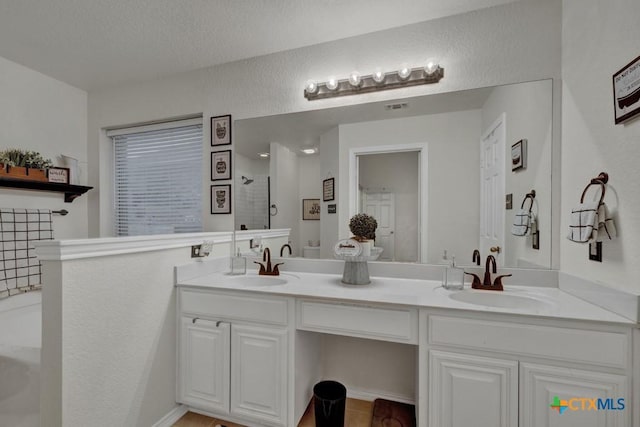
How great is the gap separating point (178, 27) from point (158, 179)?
1358 mm

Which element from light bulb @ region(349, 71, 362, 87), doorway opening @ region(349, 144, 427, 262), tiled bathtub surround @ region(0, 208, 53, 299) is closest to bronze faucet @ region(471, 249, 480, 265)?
doorway opening @ region(349, 144, 427, 262)

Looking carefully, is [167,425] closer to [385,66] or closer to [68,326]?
[68,326]

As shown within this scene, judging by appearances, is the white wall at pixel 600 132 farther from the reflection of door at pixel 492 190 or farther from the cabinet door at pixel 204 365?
the cabinet door at pixel 204 365

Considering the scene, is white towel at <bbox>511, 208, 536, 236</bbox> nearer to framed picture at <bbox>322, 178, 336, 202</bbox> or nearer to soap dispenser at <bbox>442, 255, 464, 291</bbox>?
soap dispenser at <bbox>442, 255, 464, 291</bbox>

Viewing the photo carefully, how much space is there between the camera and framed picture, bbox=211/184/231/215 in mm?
2293

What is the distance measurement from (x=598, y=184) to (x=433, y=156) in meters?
0.77

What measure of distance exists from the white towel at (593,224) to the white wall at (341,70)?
83 cm

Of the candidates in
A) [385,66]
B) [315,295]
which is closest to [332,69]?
[385,66]

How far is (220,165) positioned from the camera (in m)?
2.30

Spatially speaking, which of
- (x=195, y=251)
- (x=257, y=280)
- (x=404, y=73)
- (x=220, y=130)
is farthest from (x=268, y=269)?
→ (x=404, y=73)

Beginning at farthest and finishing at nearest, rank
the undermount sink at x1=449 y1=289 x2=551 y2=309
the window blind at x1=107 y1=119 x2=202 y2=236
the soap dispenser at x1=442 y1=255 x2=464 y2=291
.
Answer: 1. the window blind at x1=107 y1=119 x2=202 y2=236
2. the soap dispenser at x1=442 y1=255 x2=464 y2=291
3. the undermount sink at x1=449 y1=289 x2=551 y2=309

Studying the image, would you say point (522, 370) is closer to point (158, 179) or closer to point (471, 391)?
point (471, 391)

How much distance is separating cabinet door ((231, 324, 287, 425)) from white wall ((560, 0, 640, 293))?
1.54 metres

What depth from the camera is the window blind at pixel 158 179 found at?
255cm
